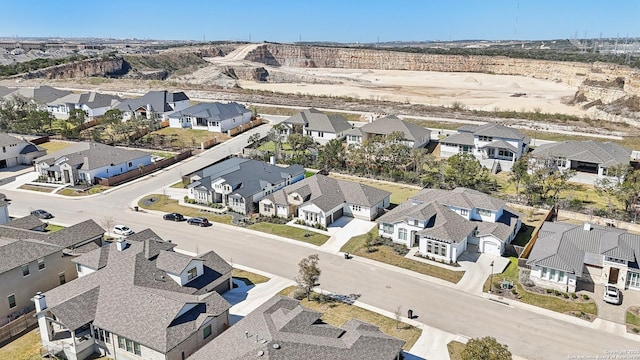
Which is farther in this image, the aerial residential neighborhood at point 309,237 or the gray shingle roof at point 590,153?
the gray shingle roof at point 590,153

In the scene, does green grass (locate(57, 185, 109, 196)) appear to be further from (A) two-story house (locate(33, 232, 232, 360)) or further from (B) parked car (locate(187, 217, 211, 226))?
(A) two-story house (locate(33, 232, 232, 360))

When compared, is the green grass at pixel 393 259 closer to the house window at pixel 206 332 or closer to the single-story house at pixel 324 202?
the single-story house at pixel 324 202

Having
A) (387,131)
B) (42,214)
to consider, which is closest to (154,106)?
(387,131)

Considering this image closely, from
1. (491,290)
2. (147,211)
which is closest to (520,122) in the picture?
(491,290)

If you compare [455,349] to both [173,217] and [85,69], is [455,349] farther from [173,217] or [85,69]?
[85,69]

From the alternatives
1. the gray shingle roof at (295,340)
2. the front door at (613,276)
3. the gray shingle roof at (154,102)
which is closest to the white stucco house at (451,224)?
the front door at (613,276)

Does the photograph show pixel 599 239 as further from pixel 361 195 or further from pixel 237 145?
pixel 237 145
